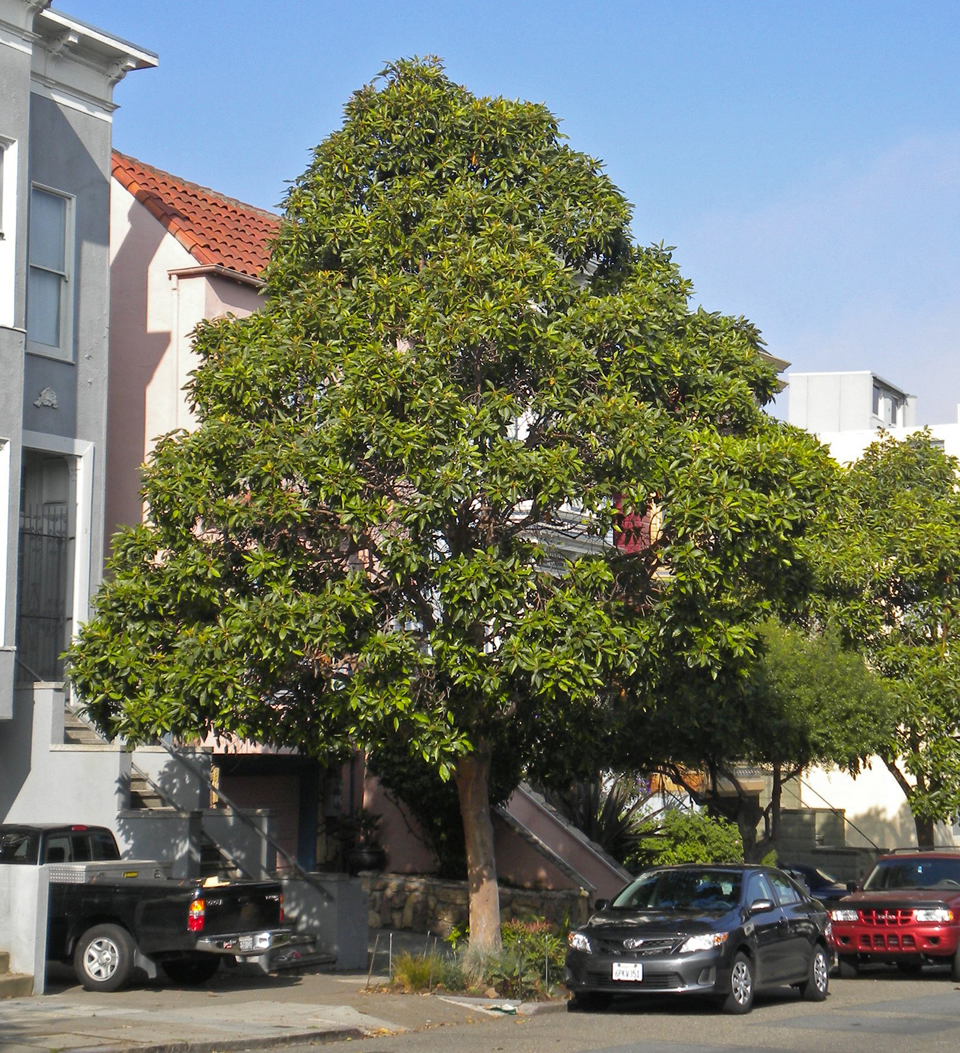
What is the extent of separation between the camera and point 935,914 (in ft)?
59.1

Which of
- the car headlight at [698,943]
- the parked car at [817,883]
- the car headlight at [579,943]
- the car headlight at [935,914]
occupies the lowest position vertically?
the parked car at [817,883]

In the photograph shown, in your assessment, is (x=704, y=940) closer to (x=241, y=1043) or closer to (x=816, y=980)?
(x=816, y=980)

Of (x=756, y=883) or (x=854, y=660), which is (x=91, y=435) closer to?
(x=756, y=883)

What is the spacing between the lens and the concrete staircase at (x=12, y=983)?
14.0 meters

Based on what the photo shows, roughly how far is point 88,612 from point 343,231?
6765 mm

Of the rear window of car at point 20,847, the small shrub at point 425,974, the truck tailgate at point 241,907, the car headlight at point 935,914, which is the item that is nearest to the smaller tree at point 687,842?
the car headlight at point 935,914

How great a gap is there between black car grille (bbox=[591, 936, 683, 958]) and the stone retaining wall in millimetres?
4635

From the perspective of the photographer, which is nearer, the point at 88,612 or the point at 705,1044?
the point at 705,1044

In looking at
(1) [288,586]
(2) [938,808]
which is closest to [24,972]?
(1) [288,586]

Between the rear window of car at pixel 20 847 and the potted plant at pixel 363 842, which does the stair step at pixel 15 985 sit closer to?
the rear window of car at pixel 20 847

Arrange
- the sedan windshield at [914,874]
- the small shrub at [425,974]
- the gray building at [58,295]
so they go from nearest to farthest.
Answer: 1. the small shrub at [425,974]
2. the gray building at [58,295]
3. the sedan windshield at [914,874]

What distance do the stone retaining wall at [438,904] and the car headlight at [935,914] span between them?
431 centimetres

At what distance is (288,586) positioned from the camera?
13719mm

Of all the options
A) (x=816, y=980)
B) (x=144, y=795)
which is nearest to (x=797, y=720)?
(x=816, y=980)
